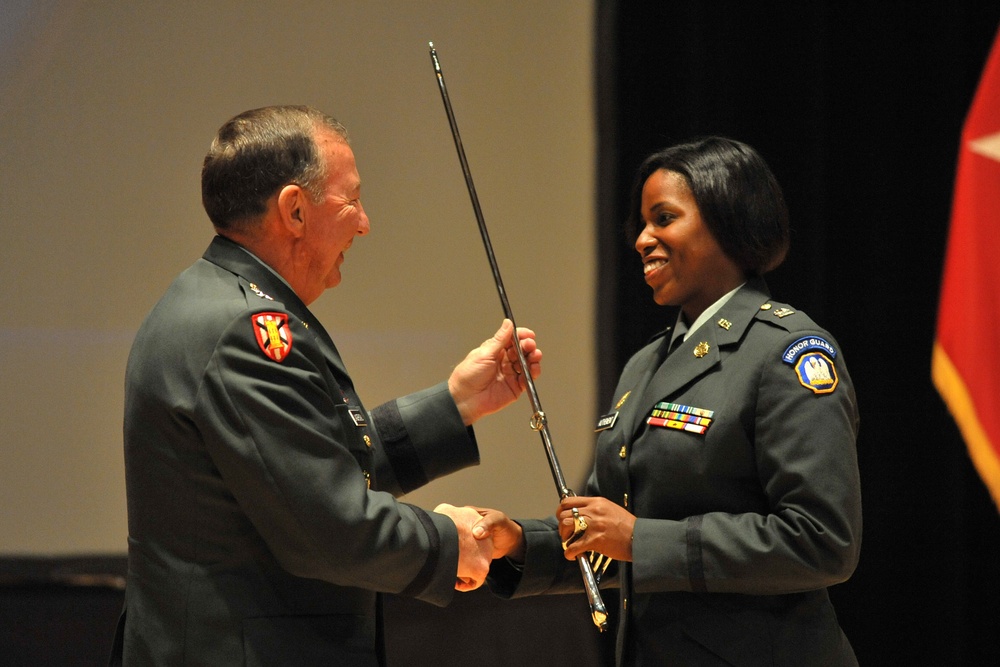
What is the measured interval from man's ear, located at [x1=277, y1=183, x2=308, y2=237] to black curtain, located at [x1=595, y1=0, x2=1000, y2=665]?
59.5 inches

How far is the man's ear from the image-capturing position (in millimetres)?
1638

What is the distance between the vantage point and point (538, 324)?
10.0 ft

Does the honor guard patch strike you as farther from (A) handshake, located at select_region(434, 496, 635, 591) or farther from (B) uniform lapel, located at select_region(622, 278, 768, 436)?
(B) uniform lapel, located at select_region(622, 278, 768, 436)

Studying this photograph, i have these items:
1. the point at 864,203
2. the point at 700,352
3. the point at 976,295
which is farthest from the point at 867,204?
the point at 700,352

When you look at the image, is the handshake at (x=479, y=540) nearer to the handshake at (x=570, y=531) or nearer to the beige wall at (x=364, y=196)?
the handshake at (x=570, y=531)

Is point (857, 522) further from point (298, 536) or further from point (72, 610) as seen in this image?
point (72, 610)

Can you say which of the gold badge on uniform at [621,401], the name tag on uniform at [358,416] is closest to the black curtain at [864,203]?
the gold badge on uniform at [621,401]

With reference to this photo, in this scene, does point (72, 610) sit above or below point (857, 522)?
below

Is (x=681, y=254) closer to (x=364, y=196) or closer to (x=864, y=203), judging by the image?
(x=364, y=196)

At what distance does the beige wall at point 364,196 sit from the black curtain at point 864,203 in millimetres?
140

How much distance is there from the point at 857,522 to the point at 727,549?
0.21 m

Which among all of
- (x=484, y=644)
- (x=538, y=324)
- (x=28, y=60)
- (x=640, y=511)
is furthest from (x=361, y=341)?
(x=640, y=511)

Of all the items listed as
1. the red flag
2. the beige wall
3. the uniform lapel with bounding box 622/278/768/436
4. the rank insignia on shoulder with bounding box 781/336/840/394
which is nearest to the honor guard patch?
the uniform lapel with bounding box 622/278/768/436

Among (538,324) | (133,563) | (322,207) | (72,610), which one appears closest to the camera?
(133,563)
